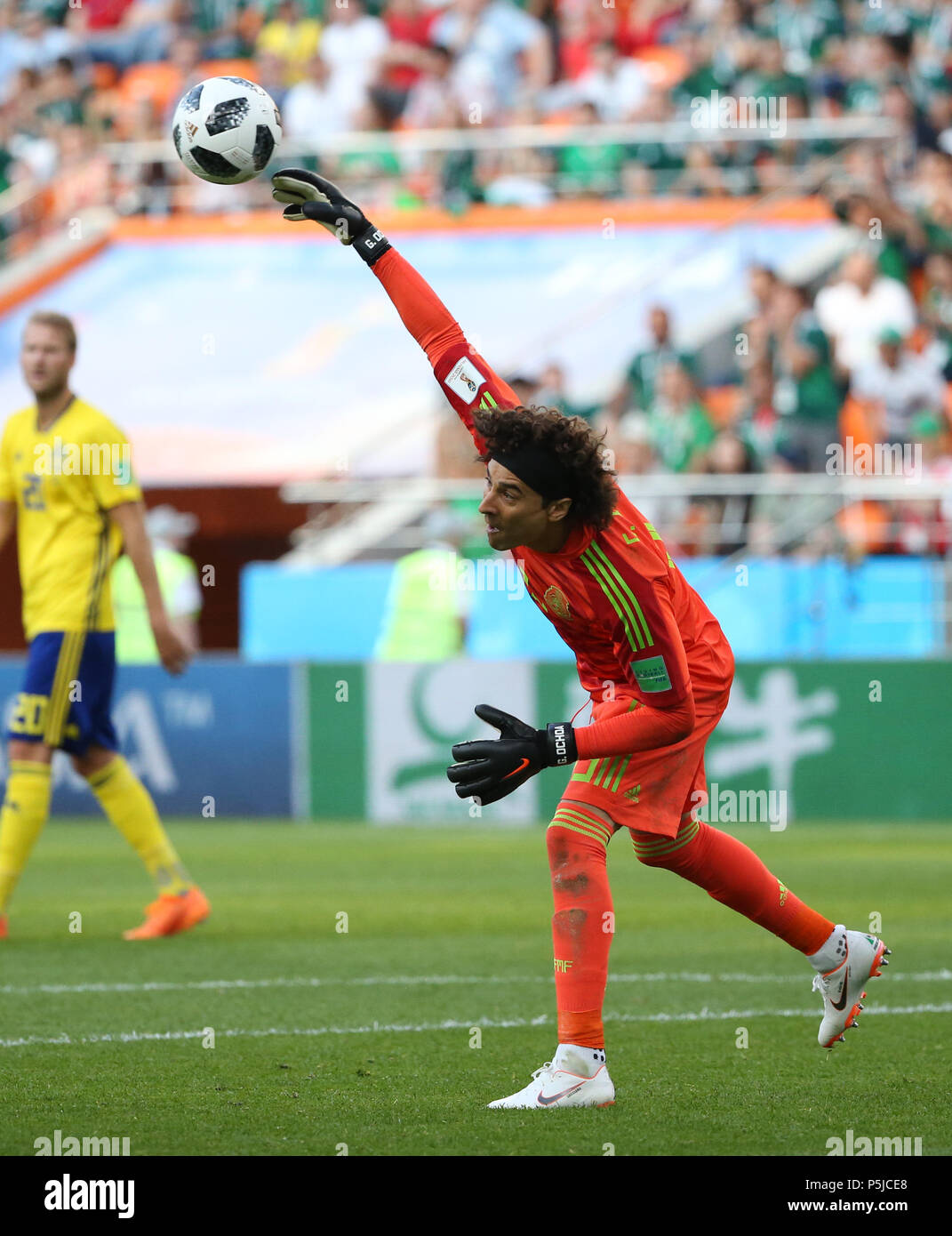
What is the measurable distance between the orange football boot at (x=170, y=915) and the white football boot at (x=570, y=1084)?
3.74 meters

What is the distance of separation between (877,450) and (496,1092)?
458 inches

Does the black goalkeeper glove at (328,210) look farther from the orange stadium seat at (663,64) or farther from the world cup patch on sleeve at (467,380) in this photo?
the orange stadium seat at (663,64)

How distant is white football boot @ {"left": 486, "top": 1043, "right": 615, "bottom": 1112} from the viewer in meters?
5.13

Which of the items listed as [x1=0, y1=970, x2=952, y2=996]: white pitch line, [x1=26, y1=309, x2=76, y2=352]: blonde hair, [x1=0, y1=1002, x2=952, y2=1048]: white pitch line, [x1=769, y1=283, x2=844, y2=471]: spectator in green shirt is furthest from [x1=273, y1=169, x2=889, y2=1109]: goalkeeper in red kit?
[x1=769, y1=283, x2=844, y2=471]: spectator in green shirt

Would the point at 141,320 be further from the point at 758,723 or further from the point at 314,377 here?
the point at 758,723

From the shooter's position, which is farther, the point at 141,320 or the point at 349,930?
the point at 141,320

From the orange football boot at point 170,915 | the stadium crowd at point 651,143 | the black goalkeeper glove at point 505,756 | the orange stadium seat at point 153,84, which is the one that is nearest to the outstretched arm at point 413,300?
the black goalkeeper glove at point 505,756

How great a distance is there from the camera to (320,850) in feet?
41.4

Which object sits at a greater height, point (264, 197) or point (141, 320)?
point (264, 197)

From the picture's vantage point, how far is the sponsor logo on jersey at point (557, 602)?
534 centimetres

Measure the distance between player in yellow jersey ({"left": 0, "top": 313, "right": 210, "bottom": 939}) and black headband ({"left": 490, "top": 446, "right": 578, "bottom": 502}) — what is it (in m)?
3.28

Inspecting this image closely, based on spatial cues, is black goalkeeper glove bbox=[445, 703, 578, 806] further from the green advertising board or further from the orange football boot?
the green advertising board

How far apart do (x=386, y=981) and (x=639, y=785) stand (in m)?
2.51

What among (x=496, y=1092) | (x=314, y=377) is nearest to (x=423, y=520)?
(x=314, y=377)
